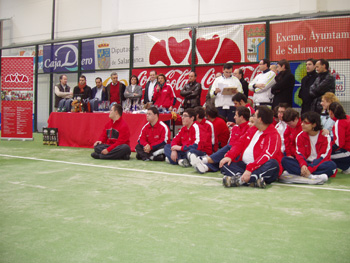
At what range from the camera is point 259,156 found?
16.0 ft

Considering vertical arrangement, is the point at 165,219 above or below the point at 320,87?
below

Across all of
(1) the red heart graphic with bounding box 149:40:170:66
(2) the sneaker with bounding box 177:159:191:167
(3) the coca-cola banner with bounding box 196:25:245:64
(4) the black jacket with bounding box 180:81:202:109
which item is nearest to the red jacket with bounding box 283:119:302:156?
(2) the sneaker with bounding box 177:159:191:167

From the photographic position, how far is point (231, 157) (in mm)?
5109

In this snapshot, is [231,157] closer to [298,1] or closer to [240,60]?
[240,60]

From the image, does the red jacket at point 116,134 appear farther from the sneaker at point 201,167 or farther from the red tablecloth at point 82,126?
the sneaker at point 201,167

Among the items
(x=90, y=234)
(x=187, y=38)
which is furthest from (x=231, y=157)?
(x=187, y=38)

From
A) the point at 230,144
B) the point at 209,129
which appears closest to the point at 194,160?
the point at 230,144

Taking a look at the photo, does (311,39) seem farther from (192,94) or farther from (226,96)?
(192,94)

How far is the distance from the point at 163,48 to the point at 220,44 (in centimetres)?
188

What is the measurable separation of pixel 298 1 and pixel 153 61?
4562 mm

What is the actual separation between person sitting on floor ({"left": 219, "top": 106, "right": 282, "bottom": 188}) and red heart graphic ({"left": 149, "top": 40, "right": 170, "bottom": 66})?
6.54 metres

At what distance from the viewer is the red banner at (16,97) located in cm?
1109

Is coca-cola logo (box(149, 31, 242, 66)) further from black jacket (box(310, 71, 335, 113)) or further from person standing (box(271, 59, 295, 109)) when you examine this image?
black jacket (box(310, 71, 335, 113))

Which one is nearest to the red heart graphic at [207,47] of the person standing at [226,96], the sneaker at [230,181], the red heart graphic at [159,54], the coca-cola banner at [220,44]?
the coca-cola banner at [220,44]
